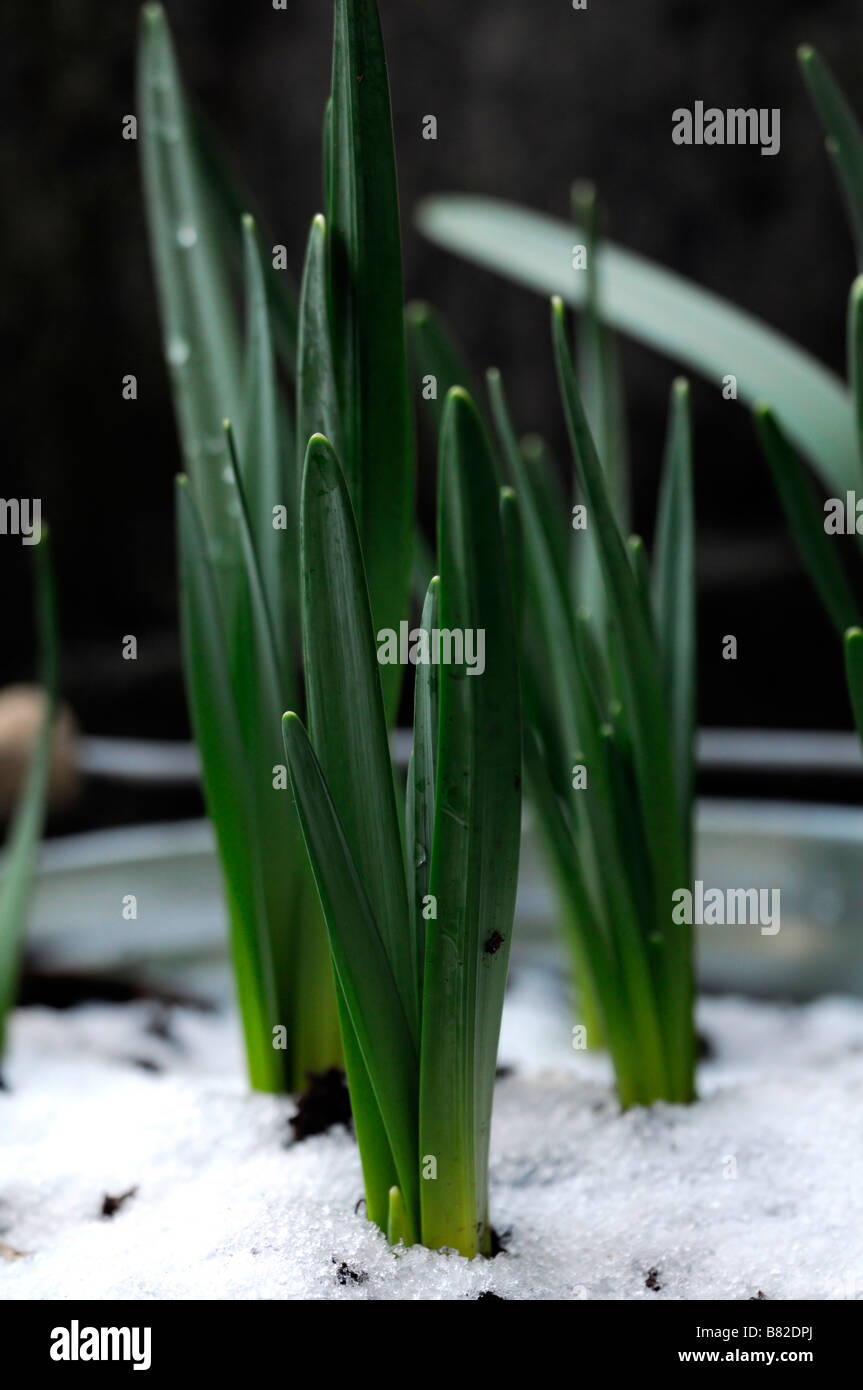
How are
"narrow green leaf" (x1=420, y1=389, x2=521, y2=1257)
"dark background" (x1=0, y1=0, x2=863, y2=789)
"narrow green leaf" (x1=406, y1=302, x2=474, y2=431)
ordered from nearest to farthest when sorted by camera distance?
"narrow green leaf" (x1=420, y1=389, x2=521, y2=1257)
"narrow green leaf" (x1=406, y1=302, x2=474, y2=431)
"dark background" (x1=0, y1=0, x2=863, y2=789)

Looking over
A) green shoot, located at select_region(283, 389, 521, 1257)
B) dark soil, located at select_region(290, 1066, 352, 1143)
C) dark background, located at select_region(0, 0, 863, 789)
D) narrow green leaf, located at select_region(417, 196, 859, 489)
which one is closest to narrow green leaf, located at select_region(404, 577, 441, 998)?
green shoot, located at select_region(283, 389, 521, 1257)

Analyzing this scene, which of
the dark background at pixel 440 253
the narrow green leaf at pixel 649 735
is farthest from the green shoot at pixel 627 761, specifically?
the dark background at pixel 440 253

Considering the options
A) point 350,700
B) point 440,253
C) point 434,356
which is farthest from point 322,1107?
point 440,253

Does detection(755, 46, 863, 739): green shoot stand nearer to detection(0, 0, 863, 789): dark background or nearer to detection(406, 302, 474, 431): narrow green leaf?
detection(406, 302, 474, 431): narrow green leaf

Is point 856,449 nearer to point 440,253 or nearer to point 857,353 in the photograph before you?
point 857,353

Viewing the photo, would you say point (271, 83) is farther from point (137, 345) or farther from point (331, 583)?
point (331, 583)
